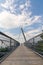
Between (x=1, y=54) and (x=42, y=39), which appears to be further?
(x=42, y=39)

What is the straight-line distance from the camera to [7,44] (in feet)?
112

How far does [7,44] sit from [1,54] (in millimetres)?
8115

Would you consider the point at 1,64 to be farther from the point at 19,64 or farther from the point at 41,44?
the point at 41,44

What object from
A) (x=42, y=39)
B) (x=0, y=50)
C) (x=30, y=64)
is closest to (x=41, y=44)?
(x=42, y=39)

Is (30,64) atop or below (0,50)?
below

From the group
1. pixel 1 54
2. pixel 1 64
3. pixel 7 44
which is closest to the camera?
pixel 1 64

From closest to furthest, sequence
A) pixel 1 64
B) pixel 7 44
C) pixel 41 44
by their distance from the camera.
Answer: pixel 1 64 < pixel 7 44 < pixel 41 44

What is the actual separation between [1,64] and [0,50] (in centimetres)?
638

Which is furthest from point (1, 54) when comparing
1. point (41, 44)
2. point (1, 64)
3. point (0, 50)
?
point (41, 44)

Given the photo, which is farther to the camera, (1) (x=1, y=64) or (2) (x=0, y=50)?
(2) (x=0, y=50)

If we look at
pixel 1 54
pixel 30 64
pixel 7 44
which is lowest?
pixel 30 64

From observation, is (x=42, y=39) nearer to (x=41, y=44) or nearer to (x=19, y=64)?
(x=41, y=44)

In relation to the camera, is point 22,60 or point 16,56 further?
point 16,56

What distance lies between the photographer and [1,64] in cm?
1984
